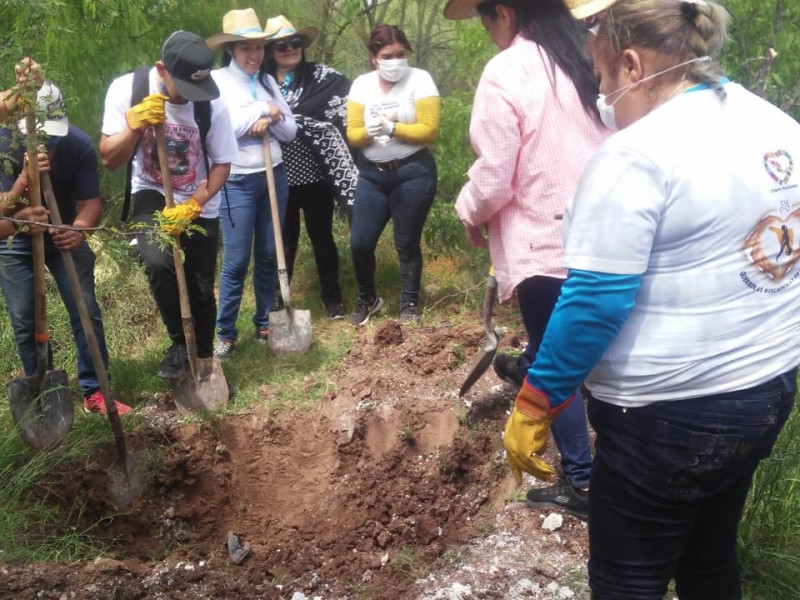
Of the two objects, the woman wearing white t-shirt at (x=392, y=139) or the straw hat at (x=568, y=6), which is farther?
the woman wearing white t-shirt at (x=392, y=139)

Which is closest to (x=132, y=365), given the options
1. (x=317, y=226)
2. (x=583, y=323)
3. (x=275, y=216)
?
(x=275, y=216)

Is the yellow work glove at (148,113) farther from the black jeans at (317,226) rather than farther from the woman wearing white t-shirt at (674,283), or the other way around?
the woman wearing white t-shirt at (674,283)

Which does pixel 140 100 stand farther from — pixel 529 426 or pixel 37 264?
pixel 529 426

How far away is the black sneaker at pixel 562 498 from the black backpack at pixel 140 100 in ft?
8.00

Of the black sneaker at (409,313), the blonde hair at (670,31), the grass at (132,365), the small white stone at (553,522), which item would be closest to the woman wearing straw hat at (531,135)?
the small white stone at (553,522)

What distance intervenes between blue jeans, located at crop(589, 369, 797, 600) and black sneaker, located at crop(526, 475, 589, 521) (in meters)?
1.11

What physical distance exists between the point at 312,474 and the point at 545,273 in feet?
6.51

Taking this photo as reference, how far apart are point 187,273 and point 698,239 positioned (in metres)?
3.23

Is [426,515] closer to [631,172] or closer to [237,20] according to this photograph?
[631,172]

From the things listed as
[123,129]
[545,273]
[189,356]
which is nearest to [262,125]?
[123,129]

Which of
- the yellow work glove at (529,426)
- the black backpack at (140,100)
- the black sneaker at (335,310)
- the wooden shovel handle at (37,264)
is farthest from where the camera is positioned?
the black sneaker at (335,310)

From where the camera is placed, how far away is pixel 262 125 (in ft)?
15.5

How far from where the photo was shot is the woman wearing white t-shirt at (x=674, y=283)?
5.27ft

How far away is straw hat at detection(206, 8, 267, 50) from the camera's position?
4707 mm
